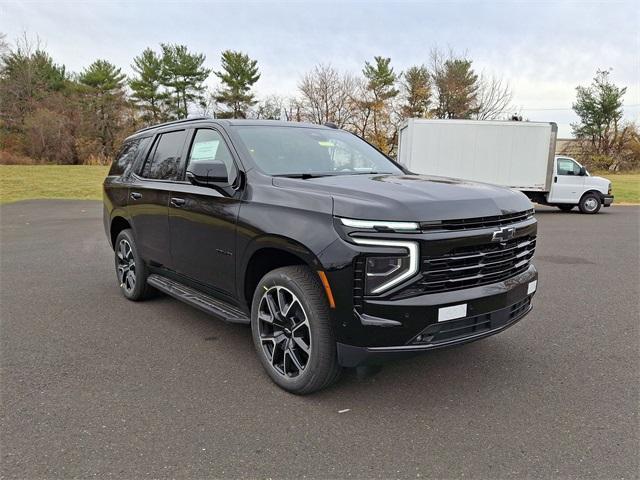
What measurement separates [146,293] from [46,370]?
1723 mm

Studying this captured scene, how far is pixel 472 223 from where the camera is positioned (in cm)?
288

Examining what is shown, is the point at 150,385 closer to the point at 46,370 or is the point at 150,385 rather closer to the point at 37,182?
the point at 46,370

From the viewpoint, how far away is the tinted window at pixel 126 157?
→ 5.40m

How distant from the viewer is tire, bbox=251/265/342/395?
2924 mm

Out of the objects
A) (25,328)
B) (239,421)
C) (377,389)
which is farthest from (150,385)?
(25,328)

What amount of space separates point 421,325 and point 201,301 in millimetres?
2036

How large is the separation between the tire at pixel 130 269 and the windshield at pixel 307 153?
6.81 ft

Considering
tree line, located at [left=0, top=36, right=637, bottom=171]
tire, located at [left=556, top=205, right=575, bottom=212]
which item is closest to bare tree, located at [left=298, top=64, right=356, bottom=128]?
tree line, located at [left=0, top=36, right=637, bottom=171]

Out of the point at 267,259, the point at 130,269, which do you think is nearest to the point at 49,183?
the point at 130,269

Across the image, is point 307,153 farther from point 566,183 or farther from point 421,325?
point 566,183

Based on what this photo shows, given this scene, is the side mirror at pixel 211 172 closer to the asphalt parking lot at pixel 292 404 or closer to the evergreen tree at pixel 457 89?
the asphalt parking lot at pixel 292 404

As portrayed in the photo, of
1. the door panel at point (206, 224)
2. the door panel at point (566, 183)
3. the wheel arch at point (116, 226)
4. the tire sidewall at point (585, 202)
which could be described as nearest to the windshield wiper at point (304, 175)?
the door panel at point (206, 224)

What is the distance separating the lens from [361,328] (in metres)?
2.72

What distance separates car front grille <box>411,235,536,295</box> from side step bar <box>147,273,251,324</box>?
57.0 inches
